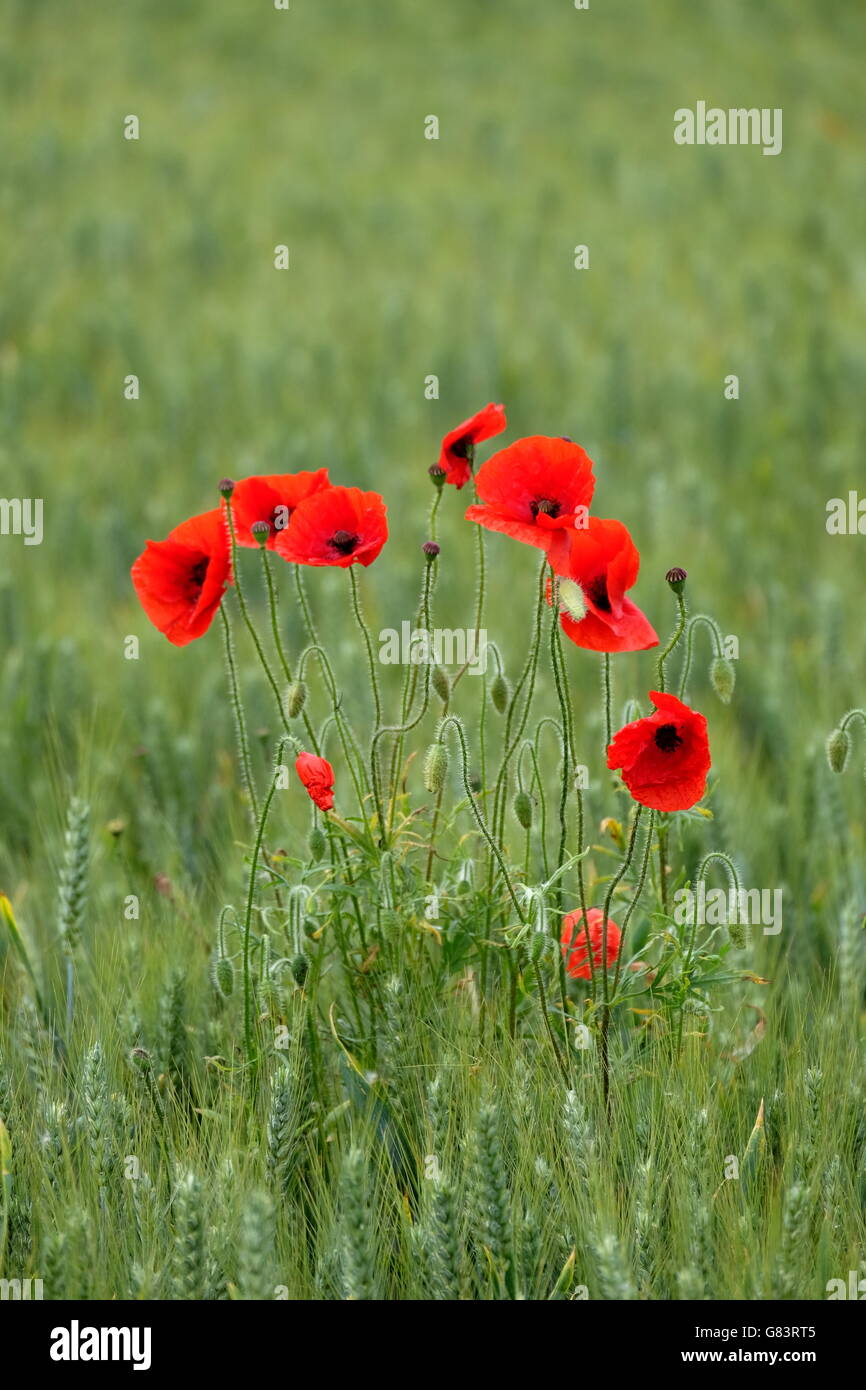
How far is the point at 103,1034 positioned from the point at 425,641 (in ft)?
2.47

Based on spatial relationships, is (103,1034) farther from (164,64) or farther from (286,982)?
(164,64)

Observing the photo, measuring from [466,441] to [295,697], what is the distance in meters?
0.45

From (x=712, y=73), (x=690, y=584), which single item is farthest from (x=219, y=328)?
(x=712, y=73)

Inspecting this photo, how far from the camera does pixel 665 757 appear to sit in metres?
1.60

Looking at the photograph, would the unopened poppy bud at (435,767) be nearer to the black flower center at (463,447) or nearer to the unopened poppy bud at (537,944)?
the unopened poppy bud at (537,944)

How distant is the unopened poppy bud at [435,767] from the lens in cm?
171

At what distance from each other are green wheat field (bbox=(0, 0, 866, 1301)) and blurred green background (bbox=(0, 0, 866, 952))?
0.09 feet

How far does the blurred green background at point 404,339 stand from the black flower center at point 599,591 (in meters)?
0.93

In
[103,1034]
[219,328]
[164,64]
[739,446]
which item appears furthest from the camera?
[164,64]

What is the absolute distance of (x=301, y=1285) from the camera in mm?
1562

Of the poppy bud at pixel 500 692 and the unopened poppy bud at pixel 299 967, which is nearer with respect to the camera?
the unopened poppy bud at pixel 299 967

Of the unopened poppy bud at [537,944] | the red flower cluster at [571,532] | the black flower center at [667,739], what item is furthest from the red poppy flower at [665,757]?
the unopened poppy bud at [537,944]

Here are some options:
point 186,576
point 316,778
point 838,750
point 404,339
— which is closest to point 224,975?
point 316,778

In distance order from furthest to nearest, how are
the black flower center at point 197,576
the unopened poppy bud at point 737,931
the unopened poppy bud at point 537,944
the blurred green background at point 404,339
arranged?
the blurred green background at point 404,339 → the black flower center at point 197,576 → the unopened poppy bud at point 737,931 → the unopened poppy bud at point 537,944
